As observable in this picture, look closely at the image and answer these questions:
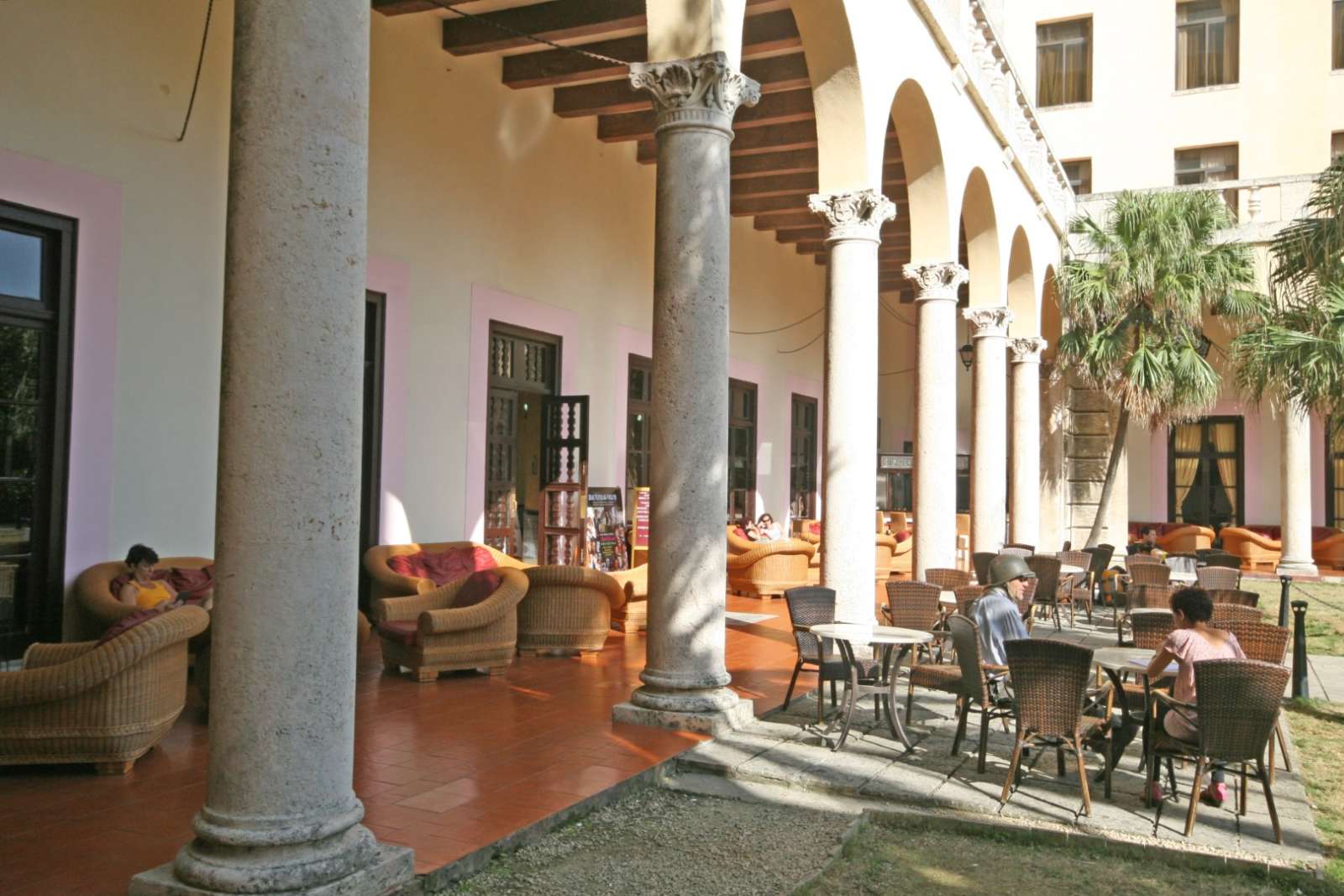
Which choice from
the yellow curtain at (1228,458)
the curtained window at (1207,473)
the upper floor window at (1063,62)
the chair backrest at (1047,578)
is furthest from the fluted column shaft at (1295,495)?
the upper floor window at (1063,62)

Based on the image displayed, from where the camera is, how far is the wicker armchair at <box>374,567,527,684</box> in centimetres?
754

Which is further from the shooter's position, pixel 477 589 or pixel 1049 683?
pixel 477 589

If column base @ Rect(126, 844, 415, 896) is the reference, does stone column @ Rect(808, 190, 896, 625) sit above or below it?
above

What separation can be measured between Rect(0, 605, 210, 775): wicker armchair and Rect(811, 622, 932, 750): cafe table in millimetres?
3461

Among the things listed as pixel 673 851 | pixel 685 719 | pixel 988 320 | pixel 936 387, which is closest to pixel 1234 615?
pixel 685 719

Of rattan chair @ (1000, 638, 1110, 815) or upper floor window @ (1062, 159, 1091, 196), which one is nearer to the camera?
rattan chair @ (1000, 638, 1110, 815)

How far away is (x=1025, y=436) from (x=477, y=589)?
10912mm

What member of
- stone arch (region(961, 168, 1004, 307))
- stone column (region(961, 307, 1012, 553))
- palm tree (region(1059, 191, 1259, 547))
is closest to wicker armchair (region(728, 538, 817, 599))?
stone column (region(961, 307, 1012, 553))

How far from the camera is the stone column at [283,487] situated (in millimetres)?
3436

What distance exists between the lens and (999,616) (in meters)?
6.29

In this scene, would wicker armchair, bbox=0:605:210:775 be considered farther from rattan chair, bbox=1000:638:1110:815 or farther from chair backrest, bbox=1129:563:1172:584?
chair backrest, bbox=1129:563:1172:584

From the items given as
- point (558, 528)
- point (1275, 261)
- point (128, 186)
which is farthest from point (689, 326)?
point (1275, 261)

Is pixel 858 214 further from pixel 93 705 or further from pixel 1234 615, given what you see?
pixel 93 705

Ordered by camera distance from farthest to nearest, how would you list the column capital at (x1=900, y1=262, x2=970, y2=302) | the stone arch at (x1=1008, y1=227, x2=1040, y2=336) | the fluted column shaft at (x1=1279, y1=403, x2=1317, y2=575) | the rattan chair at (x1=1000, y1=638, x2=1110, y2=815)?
the fluted column shaft at (x1=1279, y1=403, x2=1317, y2=575) < the stone arch at (x1=1008, y1=227, x2=1040, y2=336) < the column capital at (x1=900, y1=262, x2=970, y2=302) < the rattan chair at (x1=1000, y1=638, x2=1110, y2=815)
